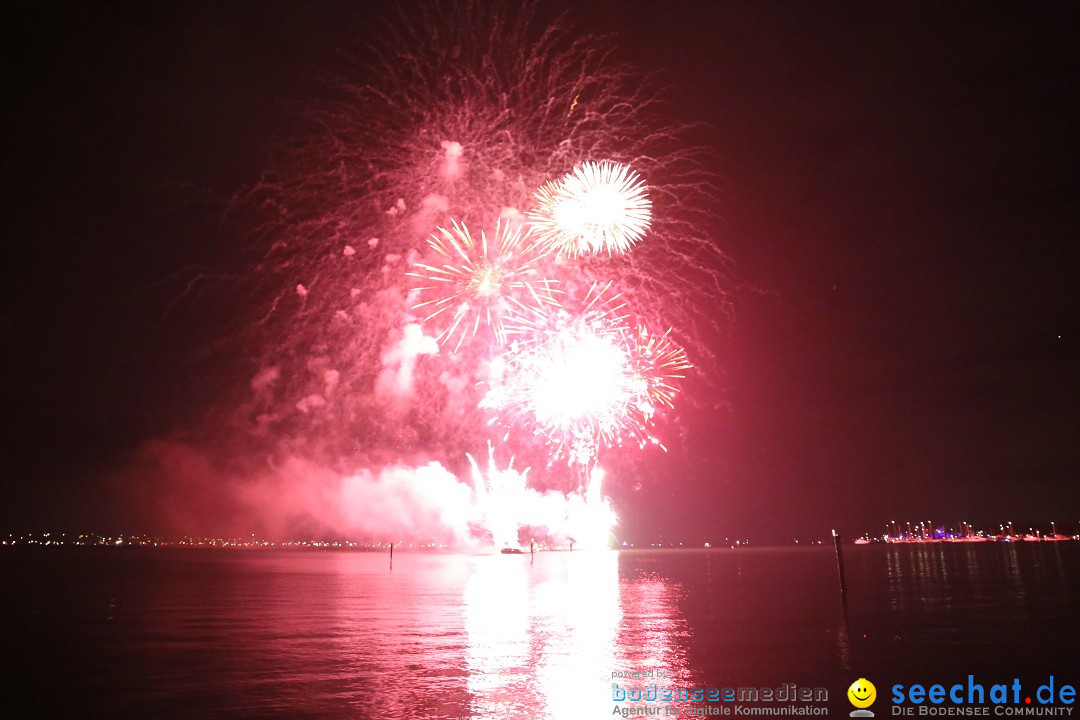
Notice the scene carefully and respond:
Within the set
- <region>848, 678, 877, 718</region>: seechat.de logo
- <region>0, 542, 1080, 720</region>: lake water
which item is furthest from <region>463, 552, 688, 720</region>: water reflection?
<region>848, 678, 877, 718</region>: seechat.de logo

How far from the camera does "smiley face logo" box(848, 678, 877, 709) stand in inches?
492

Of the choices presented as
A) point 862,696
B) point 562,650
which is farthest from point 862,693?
point 562,650

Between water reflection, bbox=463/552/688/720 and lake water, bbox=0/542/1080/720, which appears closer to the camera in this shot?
water reflection, bbox=463/552/688/720

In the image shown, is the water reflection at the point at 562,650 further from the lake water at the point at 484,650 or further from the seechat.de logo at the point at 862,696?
the seechat.de logo at the point at 862,696

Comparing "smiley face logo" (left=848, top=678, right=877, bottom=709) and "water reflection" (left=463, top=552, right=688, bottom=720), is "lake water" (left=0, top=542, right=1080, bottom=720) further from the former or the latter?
"smiley face logo" (left=848, top=678, right=877, bottom=709)

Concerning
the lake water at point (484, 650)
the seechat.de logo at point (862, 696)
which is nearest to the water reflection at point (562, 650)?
the lake water at point (484, 650)

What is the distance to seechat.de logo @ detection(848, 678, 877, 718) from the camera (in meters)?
12.0

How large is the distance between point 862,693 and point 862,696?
0.15 metres

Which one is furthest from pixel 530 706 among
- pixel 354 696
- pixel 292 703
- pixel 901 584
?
pixel 901 584

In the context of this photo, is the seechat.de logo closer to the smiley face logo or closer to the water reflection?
the smiley face logo

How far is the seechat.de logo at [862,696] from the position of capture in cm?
1199

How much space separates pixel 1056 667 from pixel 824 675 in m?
5.62

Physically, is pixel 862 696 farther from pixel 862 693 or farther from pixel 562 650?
pixel 562 650

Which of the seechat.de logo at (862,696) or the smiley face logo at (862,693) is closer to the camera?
the seechat.de logo at (862,696)
